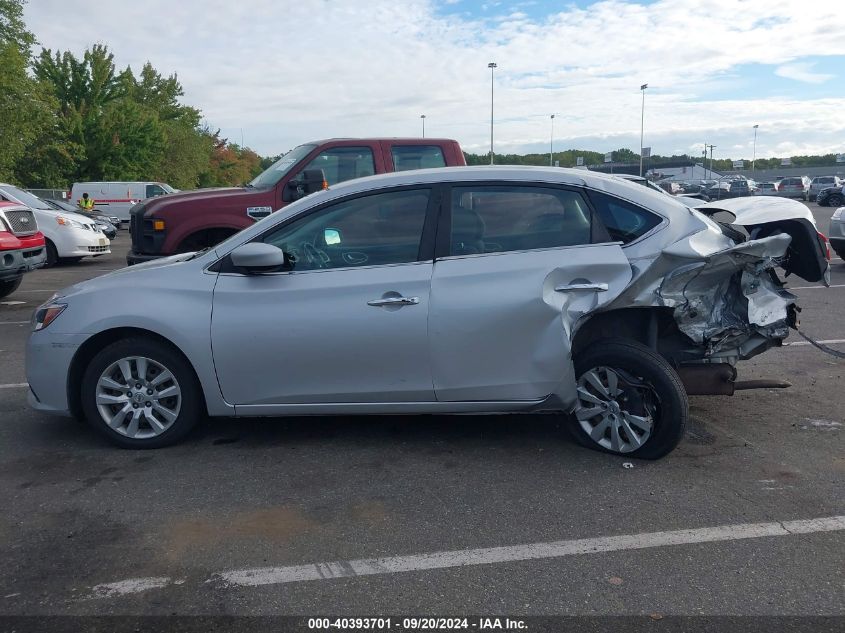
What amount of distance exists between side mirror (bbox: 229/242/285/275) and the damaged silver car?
0.01 metres

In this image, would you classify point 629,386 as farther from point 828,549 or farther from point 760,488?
point 828,549

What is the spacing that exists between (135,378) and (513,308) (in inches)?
93.7

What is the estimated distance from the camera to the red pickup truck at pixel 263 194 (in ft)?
29.7

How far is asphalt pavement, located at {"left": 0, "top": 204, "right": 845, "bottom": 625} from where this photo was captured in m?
3.30

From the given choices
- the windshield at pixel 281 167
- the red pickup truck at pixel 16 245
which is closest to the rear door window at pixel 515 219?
the windshield at pixel 281 167

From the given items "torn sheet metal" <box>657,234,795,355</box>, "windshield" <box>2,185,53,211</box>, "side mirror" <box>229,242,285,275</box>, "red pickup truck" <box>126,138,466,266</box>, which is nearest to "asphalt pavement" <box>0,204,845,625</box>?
"torn sheet metal" <box>657,234,795,355</box>

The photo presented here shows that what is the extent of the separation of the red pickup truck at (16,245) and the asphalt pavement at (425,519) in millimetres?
5501

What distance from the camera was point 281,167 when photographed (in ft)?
31.2

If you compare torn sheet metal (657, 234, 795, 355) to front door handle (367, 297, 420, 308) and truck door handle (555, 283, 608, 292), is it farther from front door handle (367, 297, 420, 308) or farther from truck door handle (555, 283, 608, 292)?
front door handle (367, 297, 420, 308)

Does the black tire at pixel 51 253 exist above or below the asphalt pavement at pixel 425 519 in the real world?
above

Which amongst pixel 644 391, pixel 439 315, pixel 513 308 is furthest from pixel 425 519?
pixel 644 391

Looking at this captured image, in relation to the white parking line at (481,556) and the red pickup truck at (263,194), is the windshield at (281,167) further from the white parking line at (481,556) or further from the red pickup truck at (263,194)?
the white parking line at (481,556)

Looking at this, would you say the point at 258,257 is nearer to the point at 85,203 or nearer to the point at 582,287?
the point at 582,287

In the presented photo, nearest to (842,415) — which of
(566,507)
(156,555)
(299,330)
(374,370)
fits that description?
(566,507)
